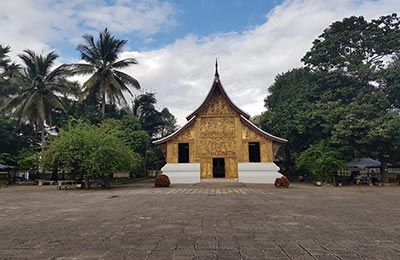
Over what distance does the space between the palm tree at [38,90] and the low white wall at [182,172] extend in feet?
36.8

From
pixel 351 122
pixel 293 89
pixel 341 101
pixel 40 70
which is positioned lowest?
pixel 351 122

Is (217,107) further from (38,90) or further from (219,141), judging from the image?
(38,90)

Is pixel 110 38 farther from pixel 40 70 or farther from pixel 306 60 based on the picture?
pixel 306 60

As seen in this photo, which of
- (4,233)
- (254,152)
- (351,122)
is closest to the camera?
(4,233)

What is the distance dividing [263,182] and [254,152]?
240 centimetres

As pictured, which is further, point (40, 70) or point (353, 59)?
point (40, 70)

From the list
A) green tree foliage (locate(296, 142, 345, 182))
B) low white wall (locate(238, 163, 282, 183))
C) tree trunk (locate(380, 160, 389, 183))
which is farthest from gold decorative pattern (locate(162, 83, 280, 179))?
tree trunk (locate(380, 160, 389, 183))

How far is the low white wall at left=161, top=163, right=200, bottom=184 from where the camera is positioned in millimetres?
19234

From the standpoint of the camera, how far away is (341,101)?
18.6 meters

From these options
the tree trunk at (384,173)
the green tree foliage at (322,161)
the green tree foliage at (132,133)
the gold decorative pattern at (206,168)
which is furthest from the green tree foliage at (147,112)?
the tree trunk at (384,173)

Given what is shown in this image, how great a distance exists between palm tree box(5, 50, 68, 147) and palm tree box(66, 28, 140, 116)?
5.88 ft

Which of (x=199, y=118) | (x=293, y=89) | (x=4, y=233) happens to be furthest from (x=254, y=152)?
(x=4, y=233)

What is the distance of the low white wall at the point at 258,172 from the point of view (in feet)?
62.1

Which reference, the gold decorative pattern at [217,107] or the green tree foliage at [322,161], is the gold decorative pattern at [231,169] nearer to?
the gold decorative pattern at [217,107]
